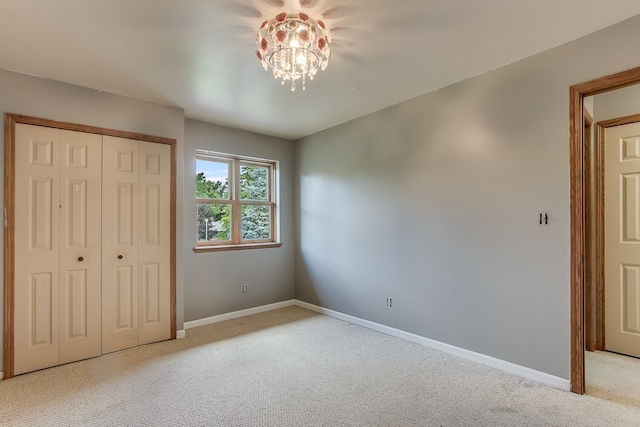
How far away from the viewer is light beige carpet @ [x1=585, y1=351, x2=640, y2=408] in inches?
90.5

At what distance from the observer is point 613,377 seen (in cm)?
259

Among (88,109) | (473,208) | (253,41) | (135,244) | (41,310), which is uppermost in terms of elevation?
(253,41)

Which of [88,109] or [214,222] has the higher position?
[88,109]

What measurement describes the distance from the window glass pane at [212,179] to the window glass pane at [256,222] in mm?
407

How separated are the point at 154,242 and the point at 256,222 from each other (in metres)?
1.57

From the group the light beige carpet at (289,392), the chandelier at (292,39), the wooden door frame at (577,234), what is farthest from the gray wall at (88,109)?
the wooden door frame at (577,234)

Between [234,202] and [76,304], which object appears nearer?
[76,304]

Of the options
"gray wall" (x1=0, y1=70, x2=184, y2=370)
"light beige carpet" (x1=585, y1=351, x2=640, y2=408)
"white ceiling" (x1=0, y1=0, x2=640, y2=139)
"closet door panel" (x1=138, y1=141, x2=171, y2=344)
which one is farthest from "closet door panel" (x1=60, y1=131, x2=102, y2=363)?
"light beige carpet" (x1=585, y1=351, x2=640, y2=408)

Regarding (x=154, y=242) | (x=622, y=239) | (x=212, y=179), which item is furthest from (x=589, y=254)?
(x=154, y=242)

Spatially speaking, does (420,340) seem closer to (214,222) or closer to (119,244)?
(214,222)

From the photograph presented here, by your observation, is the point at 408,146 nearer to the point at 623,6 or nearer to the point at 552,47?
the point at 552,47

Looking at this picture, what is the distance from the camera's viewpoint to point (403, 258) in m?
3.49

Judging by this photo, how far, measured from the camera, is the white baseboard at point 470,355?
8.00 feet

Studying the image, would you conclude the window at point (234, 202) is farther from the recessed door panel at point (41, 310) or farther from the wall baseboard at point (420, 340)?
the recessed door panel at point (41, 310)
